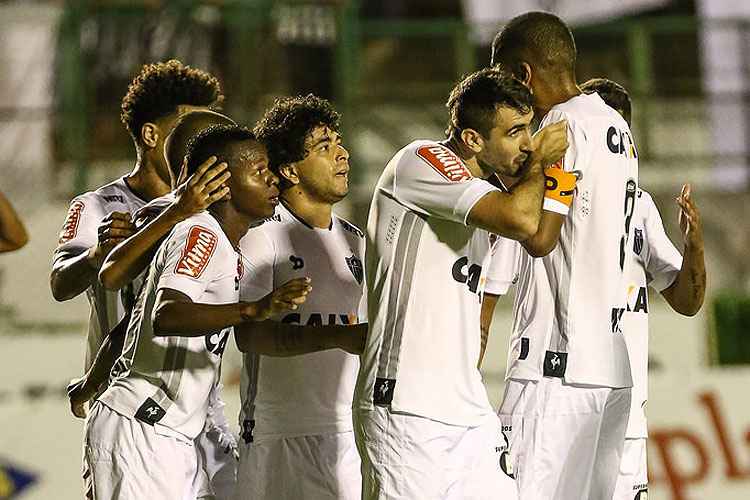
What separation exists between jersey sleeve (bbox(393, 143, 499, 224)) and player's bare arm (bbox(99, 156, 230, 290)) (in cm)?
57

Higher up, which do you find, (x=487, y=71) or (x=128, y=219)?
(x=487, y=71)

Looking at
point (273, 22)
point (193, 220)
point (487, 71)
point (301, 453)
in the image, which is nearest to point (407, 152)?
point (487, 71)

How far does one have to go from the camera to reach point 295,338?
4.42 meters

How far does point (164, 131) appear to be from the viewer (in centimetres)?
515

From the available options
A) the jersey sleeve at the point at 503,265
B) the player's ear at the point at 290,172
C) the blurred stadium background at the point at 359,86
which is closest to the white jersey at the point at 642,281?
the jersey sleeve at the point at 503,265

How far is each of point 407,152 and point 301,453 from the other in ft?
4.32

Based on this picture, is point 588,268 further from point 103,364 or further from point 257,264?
point 103,364

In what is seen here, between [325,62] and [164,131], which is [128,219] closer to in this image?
[164,131]

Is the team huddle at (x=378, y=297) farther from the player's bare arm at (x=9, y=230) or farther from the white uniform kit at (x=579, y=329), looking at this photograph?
the player's bare arm at (x=9, y=230)

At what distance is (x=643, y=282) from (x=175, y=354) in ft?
6.37

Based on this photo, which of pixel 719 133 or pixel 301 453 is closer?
pixel 301 453

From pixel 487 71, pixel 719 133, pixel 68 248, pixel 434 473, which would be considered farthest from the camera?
pixel 719 133

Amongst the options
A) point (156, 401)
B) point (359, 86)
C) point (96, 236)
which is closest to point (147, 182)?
point (96, 236)

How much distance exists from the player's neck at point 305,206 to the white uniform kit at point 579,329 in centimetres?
91
